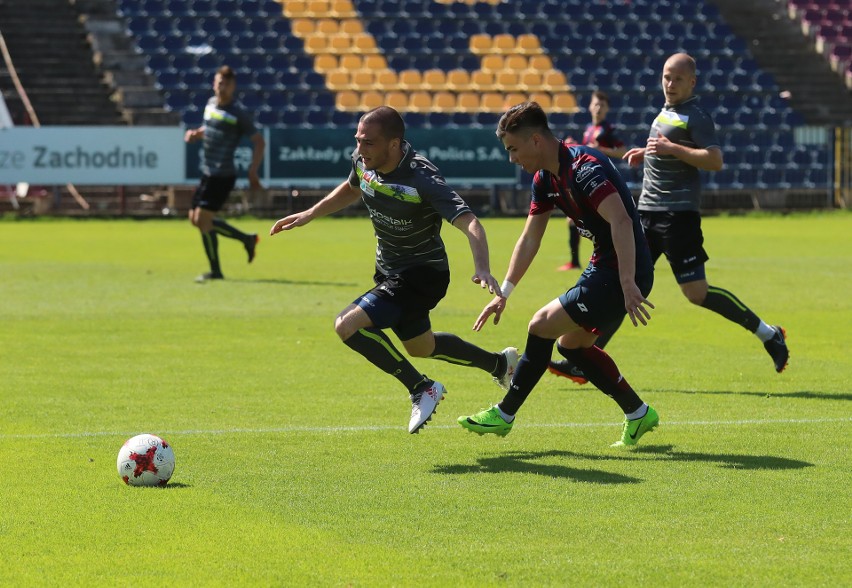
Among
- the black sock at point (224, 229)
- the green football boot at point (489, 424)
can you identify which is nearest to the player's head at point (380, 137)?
the green football boot at point (489, 424)

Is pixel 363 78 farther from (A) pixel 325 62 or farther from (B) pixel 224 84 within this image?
(B) pixel 224 84

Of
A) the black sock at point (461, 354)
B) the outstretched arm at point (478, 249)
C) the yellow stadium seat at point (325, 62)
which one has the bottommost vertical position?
the black sock at point (461, 354)

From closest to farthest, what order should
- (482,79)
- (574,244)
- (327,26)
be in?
(574,244) → (482,79) → (327,26)

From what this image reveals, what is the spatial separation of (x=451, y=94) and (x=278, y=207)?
658cm

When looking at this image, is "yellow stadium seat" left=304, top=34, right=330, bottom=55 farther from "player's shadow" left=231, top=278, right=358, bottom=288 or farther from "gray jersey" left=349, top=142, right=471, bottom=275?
"gray jersey" left=349, top=142, right=471, bottom=275

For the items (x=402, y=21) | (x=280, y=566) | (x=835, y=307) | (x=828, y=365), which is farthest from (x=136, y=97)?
(x=280, y=566)

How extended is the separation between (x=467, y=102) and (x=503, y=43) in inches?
103

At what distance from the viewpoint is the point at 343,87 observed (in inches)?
1401

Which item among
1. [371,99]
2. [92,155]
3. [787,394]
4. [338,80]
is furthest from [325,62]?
[787,394]

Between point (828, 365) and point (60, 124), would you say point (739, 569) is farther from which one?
point (60, 124)

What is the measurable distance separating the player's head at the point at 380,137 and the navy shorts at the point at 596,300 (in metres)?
1.16

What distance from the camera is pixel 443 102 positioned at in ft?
118

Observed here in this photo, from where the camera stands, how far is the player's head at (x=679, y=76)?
32.1 ft

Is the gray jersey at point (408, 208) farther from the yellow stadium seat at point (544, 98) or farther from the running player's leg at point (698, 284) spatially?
the yellow stadium seat at point (544, 98)
